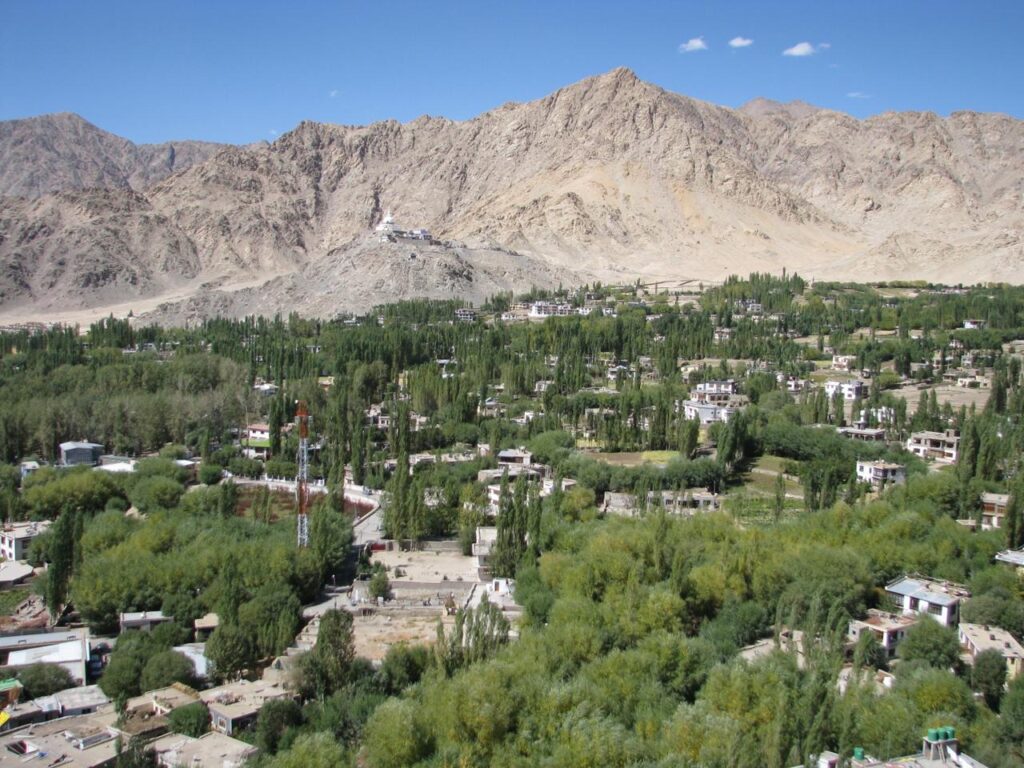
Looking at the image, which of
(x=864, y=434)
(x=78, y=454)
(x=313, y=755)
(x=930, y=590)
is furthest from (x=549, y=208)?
(x=313, y=755)

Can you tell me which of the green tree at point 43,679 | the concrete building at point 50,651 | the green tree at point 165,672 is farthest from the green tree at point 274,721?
the concrete building at point 50,651

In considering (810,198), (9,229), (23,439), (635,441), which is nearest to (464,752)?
(635,441)

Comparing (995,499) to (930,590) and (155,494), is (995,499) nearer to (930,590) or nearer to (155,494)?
(930,590)

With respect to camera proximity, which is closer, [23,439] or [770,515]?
[770,515]

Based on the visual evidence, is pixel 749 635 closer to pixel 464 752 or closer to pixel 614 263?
pixel 464 752

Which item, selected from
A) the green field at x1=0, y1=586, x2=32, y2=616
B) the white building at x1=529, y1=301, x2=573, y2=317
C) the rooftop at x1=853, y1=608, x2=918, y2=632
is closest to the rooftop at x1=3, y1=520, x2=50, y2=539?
the green field at x1=0, y1=586, x2=32, y2=616
